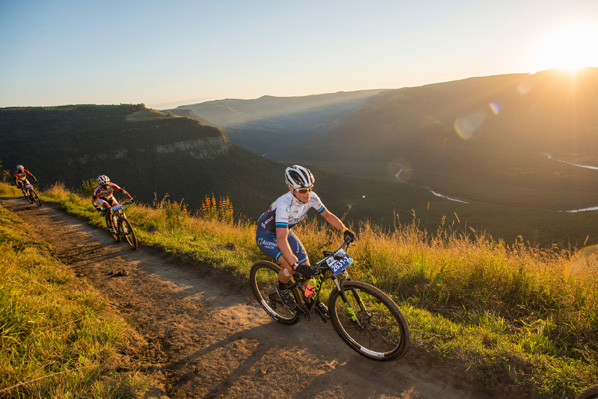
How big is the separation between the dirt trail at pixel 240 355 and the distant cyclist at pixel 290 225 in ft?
2.17

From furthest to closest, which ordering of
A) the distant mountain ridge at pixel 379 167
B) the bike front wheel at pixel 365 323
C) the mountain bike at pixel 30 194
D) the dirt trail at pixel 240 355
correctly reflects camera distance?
the distant mountain ridge at pixel 379 167 → the mountain bike at pixel 30 194 → the bike front wheel at pixel 365 323 → the dirt trail at pixel 240 355

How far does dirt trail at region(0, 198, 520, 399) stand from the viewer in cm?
329

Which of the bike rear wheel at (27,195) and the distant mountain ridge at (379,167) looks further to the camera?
the distant mountain ridge at (379,167)

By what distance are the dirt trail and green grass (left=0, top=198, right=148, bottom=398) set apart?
0.34 metres

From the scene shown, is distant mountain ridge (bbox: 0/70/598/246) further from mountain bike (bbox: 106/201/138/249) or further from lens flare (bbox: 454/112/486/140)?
mountain bike (bbox: 106/201/138/249)

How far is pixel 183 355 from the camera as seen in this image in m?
3.92

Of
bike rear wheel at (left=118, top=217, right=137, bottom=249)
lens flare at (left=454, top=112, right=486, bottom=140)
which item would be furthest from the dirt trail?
lens flare at (left=454, top=112, right=486, bottom=140)

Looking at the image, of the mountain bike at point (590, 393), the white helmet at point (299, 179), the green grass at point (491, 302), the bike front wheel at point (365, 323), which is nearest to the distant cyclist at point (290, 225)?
the white helmet at point (299, 179)

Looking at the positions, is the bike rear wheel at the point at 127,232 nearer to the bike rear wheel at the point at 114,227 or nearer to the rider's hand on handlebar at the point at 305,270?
the bike rear wheel at the point at 114,227

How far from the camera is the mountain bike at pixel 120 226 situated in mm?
8735

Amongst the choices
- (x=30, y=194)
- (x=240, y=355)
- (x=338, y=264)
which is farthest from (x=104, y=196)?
(x=30, y=194)

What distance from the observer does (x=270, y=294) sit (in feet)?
16.0

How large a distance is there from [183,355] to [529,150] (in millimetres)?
180884

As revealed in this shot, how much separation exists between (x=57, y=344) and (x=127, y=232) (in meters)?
6.09
